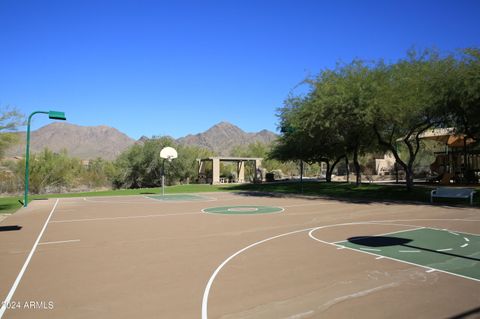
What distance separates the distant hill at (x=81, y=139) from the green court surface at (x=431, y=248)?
136 metres

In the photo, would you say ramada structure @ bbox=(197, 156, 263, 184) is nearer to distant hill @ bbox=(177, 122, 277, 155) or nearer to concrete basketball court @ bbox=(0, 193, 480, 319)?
concrete basketball court @ bbox=(0, 193, 480, 319)

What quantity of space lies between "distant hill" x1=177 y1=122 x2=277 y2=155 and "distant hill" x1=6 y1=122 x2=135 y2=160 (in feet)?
97.3

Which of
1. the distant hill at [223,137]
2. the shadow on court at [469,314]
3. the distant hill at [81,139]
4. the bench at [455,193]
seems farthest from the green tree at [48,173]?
the distant hill at [223,137]

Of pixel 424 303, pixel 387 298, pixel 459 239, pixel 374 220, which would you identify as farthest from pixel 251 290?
pixel 374 220

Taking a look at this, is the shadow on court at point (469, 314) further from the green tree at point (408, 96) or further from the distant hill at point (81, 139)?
the distant hill at point (81, 139)

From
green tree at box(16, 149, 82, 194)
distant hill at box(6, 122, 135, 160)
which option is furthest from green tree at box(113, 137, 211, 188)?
distant hill at box(6, 122, 135, 160)

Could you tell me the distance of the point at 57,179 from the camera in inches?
1561

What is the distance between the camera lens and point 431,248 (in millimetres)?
9250

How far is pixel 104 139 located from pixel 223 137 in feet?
187

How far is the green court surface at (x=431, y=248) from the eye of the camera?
7617mm

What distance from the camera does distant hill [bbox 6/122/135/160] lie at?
145375mm

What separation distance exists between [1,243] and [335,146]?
31.5 meters

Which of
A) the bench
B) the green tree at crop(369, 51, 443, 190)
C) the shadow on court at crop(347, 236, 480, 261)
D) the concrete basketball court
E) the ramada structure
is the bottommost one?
the concrete basketball court

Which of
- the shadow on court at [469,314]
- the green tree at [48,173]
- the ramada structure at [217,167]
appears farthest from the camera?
the ramada structure at [217,167]
